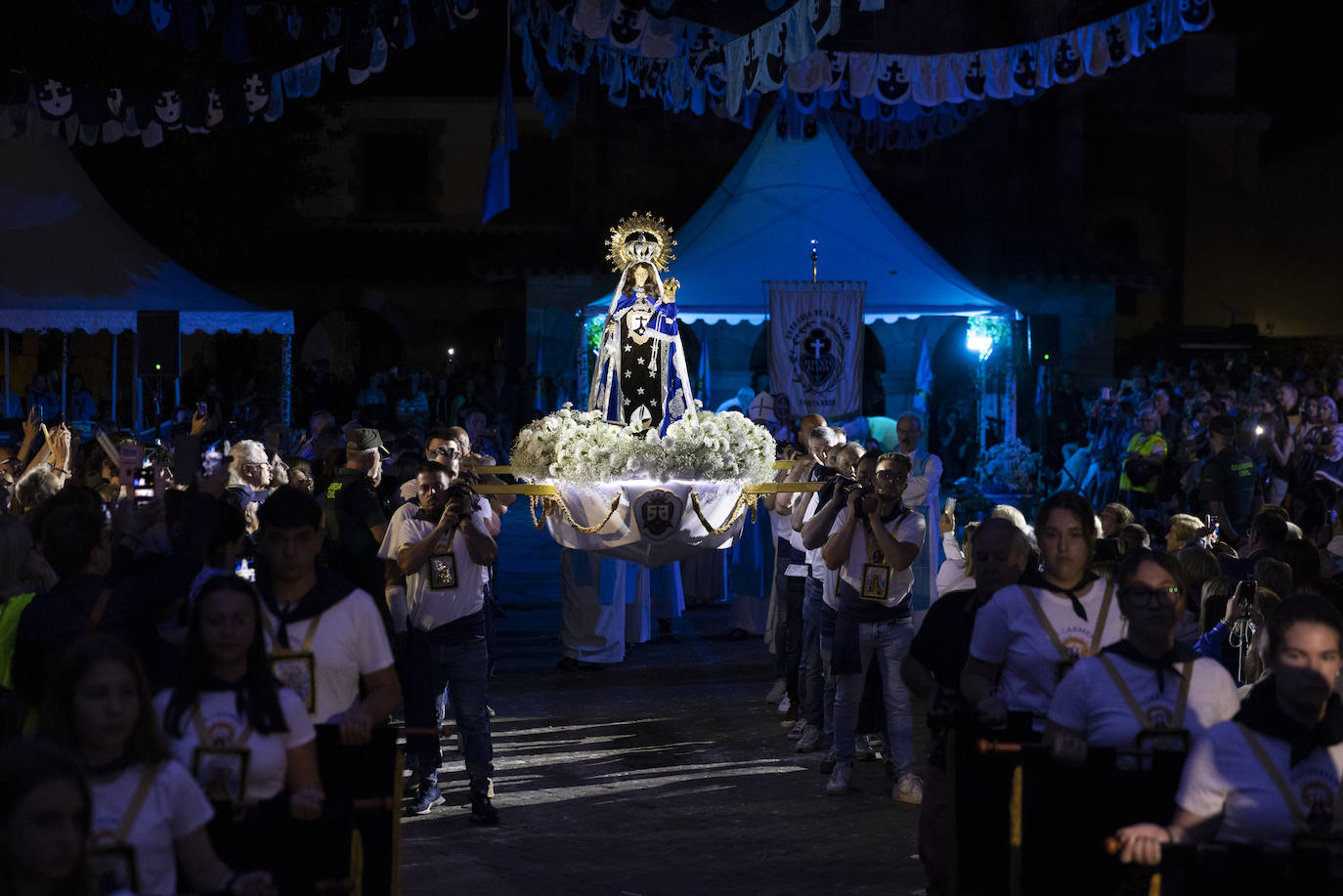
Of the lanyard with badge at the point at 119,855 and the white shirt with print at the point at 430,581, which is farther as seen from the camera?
the white shirt with print at the point at 430,581

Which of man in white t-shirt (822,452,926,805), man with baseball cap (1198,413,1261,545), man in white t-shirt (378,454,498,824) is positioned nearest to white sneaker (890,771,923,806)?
man in white t-shirt (822,452,926,805)

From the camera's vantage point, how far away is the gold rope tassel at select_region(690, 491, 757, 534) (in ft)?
33.7

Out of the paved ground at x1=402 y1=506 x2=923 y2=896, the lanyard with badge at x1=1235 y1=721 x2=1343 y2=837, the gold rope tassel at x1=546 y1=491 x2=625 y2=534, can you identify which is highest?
the gold rope tassel at x1=546 y1=491 x2=625 y2=534

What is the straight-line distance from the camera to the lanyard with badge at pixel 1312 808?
410 cm

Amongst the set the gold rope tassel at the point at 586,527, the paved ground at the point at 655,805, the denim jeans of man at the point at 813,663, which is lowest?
the paved ground at the point at 655,805

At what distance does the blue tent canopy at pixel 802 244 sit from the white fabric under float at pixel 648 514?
842cm

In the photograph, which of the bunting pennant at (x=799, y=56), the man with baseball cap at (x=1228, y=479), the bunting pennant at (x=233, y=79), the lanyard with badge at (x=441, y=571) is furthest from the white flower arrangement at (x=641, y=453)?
the bunting pennant at (x=233, y=79)

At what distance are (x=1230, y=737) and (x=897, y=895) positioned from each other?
8.78ft

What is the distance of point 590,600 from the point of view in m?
12.0

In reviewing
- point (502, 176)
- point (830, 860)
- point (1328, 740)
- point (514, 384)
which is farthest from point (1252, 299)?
point (1328, 740)

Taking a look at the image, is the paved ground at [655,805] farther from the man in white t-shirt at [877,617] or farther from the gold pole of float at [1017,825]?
the gold pole of float at [1017,825]

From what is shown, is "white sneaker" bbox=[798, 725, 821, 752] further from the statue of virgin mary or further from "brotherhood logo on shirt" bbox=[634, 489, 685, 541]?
the statue of virgin mary

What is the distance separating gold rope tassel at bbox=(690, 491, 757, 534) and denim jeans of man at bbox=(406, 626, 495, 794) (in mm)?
2684

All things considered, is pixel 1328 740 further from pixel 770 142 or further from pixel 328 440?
pixel 770 142
